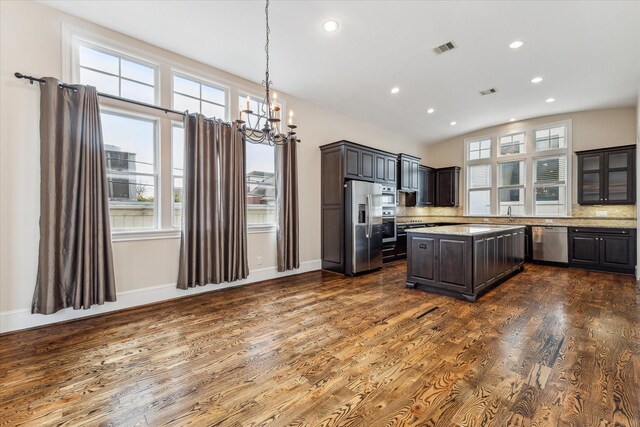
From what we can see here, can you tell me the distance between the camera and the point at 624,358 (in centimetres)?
238

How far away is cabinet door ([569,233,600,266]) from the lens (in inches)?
233

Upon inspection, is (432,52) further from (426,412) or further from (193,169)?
(426,412)

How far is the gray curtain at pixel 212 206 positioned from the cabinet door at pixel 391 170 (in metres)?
3.43

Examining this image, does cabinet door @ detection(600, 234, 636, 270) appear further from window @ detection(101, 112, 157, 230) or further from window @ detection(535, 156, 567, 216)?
window @ detection(101, 112, 157, 230)

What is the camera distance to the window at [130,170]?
3.58 meters

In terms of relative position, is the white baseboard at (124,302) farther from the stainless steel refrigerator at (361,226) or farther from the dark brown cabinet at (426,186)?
the dark brown cabinet at (426,186)

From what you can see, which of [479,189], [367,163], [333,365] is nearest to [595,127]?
[479,189]

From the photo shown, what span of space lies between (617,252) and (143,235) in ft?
27.6

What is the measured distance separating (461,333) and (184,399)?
98.8 inches

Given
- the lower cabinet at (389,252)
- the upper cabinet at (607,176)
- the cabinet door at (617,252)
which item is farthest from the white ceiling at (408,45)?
the lower cabinet at (389,252)

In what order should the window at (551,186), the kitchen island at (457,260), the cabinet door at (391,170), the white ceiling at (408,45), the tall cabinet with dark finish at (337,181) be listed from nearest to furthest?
the white ceiling at (408,45) → the kitchen island at (457,260) → the tall cabinet with dark finish at (337,181) → the cabinet door at (391,170) → the window at (551,186)

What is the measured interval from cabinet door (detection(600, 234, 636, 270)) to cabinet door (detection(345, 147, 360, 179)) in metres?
5.17

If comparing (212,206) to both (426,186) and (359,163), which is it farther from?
(426,186)

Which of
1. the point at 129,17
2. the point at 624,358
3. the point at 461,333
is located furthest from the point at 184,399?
the point at 129,17
